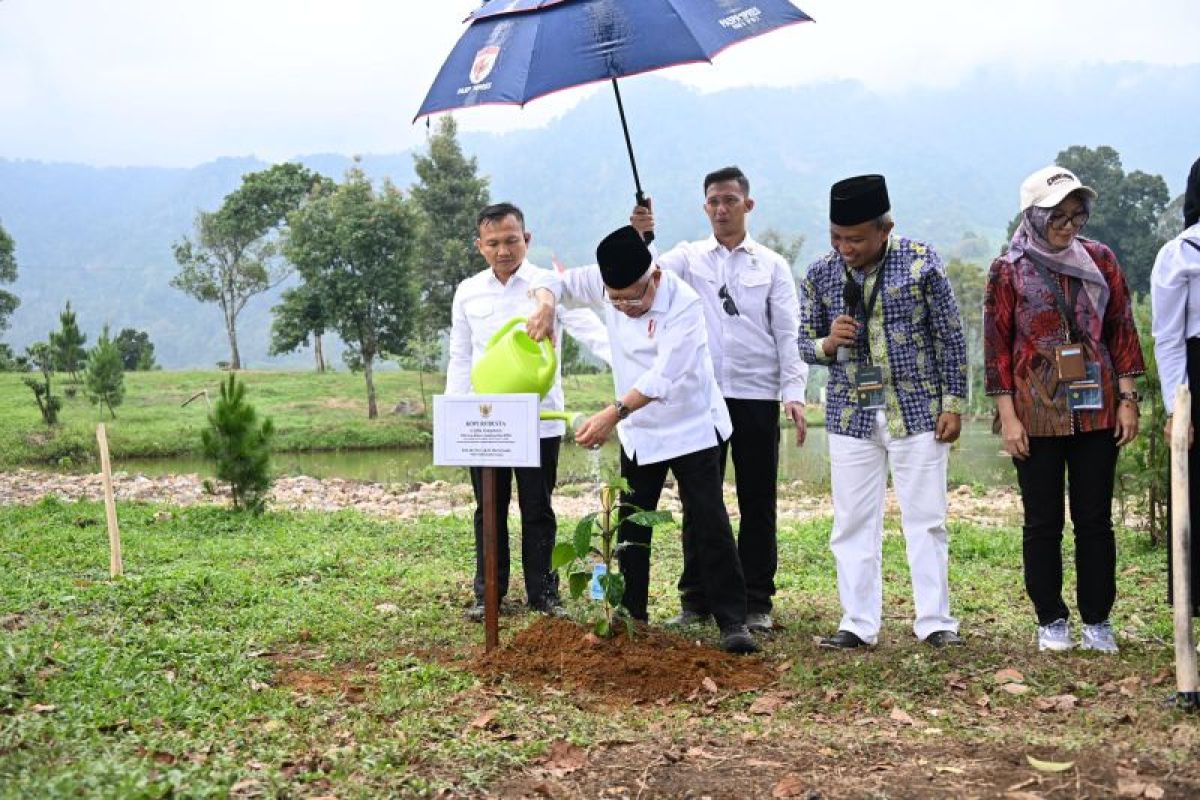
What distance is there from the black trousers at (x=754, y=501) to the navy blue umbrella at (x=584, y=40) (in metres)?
1.31

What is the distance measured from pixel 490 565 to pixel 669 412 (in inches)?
39.1

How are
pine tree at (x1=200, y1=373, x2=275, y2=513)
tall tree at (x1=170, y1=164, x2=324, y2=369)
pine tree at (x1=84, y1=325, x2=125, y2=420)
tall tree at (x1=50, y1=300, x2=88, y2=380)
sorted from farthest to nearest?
tall tree at (x1=170, y1=164, x2=324, y2=369) < tall tree at (x1=50, y1=300, x2=88, y2=380) < pine tree at (x1=84, y1=325, x2=125, y2=420) < pine tree at (x1=200, y1=373, x2=275, y2=513)

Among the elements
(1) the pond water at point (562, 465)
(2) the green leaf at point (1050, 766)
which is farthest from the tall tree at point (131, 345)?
(2) the green leaf at point (1050, 766)

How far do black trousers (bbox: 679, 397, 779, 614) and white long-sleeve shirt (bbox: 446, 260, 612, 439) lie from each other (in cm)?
75

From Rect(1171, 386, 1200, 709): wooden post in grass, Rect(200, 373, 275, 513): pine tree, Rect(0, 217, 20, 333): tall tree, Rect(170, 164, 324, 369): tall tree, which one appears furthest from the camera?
Rect(170, 164, 324, 369): tall tree

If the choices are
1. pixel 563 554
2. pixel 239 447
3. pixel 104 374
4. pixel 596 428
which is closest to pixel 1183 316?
pixel 596 428

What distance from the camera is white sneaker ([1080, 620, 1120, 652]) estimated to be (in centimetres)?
436

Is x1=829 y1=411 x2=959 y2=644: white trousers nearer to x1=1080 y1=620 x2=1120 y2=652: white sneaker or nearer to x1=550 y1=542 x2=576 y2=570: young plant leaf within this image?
x1=1080 y1=620 x2=1120 y2=652: white sneaker

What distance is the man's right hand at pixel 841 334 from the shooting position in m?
4.45

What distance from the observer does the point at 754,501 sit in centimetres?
516

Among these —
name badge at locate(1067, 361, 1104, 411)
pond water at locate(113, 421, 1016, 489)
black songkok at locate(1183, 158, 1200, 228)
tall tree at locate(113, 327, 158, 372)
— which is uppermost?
tall tree at locate(113, 327, 158, 372)

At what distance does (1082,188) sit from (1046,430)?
95 centimetres

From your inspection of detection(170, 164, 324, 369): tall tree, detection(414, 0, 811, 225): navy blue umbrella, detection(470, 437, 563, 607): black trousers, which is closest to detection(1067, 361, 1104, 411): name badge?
detection(414, 0, 811, 225): navy blue umbrella

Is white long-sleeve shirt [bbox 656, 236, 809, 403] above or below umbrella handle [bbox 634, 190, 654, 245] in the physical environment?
below
